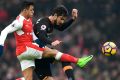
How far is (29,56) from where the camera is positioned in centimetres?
1388

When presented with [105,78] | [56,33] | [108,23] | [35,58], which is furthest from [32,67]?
[108,23]

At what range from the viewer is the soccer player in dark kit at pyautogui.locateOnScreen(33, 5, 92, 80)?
1370 centimetres

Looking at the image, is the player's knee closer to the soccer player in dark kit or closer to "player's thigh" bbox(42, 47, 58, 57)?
"player's thigh" bbox(42, 47, 58, 57)

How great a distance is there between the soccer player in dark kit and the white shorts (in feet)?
0.68

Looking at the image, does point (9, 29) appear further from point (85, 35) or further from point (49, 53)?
point (85, 35)

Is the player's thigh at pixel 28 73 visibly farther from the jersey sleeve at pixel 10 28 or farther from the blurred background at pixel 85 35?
the blurred background at pixel 85 35

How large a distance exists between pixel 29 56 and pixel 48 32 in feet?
2.06

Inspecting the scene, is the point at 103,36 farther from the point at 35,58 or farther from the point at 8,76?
the point at 35,58

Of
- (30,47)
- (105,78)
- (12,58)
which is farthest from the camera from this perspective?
(12,58)

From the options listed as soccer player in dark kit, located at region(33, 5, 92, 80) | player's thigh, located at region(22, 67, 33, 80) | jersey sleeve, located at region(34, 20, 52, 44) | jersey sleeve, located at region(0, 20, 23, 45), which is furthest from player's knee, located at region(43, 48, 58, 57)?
jersey sleeve, located at region(0, 20, 23, 45)

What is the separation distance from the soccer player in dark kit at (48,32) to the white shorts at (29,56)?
207 mm

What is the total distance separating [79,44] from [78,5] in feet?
5.30

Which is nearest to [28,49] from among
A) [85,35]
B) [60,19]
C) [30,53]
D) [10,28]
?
[30,53]

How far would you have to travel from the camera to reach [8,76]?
20297mm
